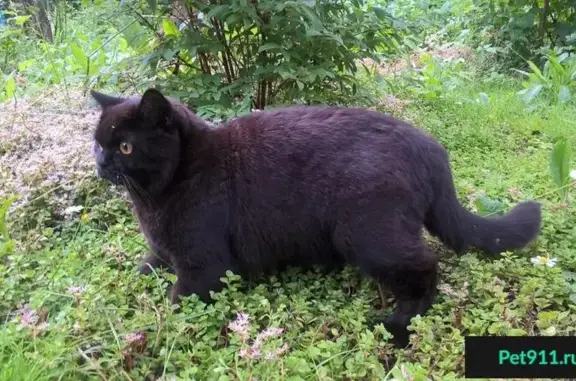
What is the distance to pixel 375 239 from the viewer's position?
213 cm

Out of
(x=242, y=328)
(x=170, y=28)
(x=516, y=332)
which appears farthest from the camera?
(x=170, y=28)

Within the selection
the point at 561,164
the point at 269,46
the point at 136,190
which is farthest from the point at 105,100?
the point at 561,164

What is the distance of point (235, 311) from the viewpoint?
195 cm

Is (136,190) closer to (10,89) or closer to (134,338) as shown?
(134,338)

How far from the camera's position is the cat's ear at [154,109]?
2.20 meters

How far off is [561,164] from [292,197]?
4.44 ft

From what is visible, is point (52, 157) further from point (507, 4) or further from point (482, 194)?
point (507, 4)

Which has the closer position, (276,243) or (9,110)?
(276,243)

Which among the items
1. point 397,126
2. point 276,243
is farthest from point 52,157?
point 397,126

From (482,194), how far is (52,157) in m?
2.27

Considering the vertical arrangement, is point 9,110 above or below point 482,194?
above

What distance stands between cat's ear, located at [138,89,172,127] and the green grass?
61 centimetres

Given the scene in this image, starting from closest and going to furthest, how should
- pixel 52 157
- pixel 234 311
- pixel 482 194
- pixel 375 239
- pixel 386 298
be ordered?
1. pixel 234 311
2. pixel 375 239
3. pixel 386 298
4. pixel 482 194
5. pixel 52 157

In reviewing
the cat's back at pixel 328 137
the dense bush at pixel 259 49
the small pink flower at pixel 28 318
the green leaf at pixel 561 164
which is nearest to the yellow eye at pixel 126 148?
the cat's back at pixel 328 137
